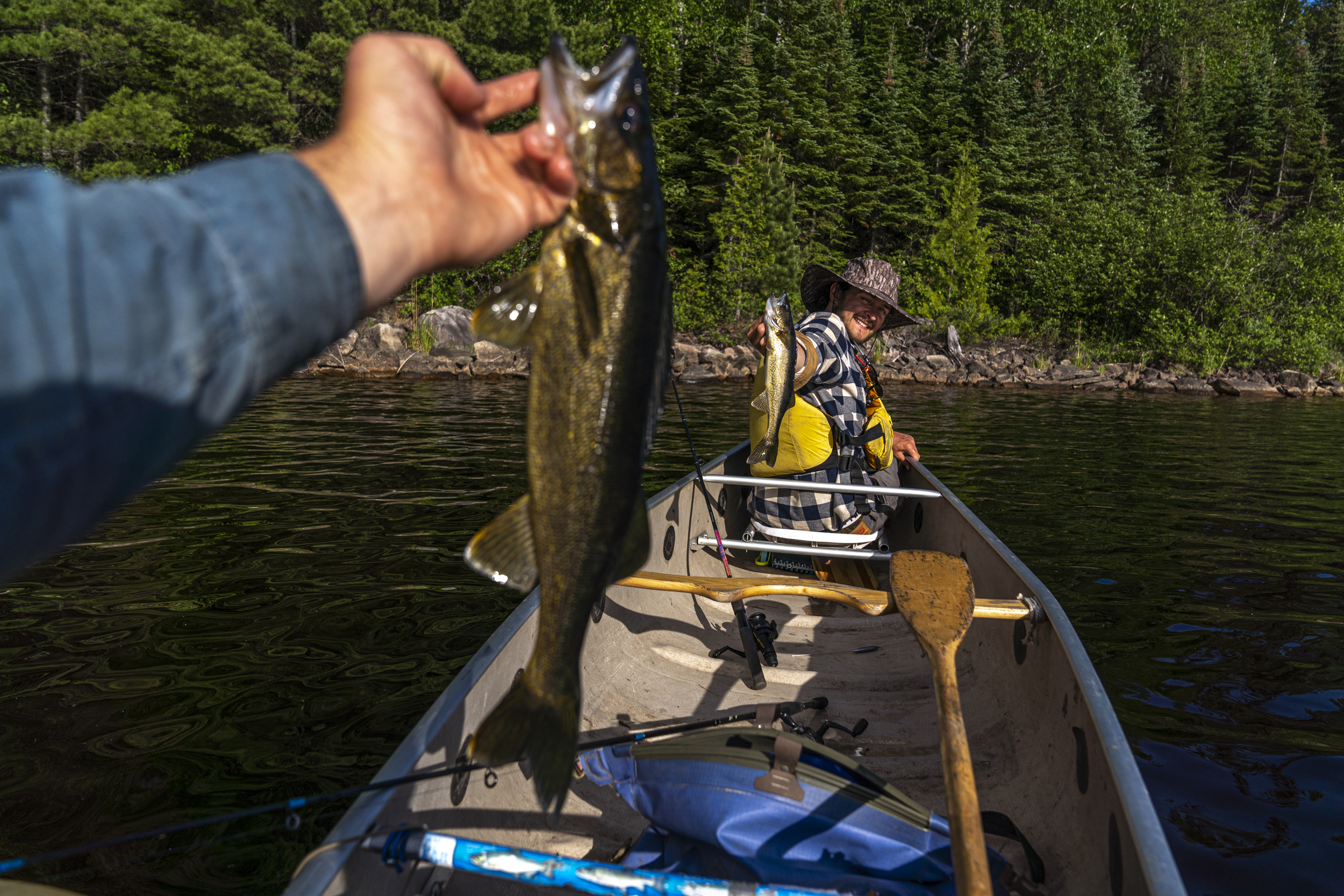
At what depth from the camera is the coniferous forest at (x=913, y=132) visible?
97.3 feet

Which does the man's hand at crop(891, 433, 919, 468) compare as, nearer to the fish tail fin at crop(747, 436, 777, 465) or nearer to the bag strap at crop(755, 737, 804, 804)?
the fish tail fin at crop(747, 436, 777, 465)

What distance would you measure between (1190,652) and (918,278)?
124 ft

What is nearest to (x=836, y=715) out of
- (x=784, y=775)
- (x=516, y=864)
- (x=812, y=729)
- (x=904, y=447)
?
(x=812, y=729)

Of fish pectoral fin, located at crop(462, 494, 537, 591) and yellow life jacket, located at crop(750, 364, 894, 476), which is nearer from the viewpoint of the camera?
fish pectoral fin, located at crop(462, 494, 537, 591)

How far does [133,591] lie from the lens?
622cm

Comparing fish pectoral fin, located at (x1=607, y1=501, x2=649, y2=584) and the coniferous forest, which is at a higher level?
the coniferous forest

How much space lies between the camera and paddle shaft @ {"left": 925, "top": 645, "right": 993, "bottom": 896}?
72.8 inches

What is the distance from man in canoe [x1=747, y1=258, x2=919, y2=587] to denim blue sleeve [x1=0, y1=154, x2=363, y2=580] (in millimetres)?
4447

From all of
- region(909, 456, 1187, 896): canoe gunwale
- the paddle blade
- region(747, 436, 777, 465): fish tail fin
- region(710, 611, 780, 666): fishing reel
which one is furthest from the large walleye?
region(747, 436, 777, 465): fish tail fin

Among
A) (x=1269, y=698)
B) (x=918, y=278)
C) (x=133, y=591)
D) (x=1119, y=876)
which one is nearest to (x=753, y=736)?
(x=1119, y=876)

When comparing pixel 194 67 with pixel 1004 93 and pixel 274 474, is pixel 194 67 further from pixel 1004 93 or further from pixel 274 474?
pixel 1004 93

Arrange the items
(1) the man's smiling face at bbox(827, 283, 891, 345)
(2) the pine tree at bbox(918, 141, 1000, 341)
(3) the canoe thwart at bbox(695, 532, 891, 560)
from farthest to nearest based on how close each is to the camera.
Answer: (2) the pine tree at bbox(918, 141, 1000, 341) < (1) the man's smiling face at bbox(827, 283, 891, 345) < (3) the canoe thwart at bbox(695, 532, 891, 560)

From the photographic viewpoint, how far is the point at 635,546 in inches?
60.9

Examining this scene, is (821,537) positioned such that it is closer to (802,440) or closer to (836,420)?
(802,440)
